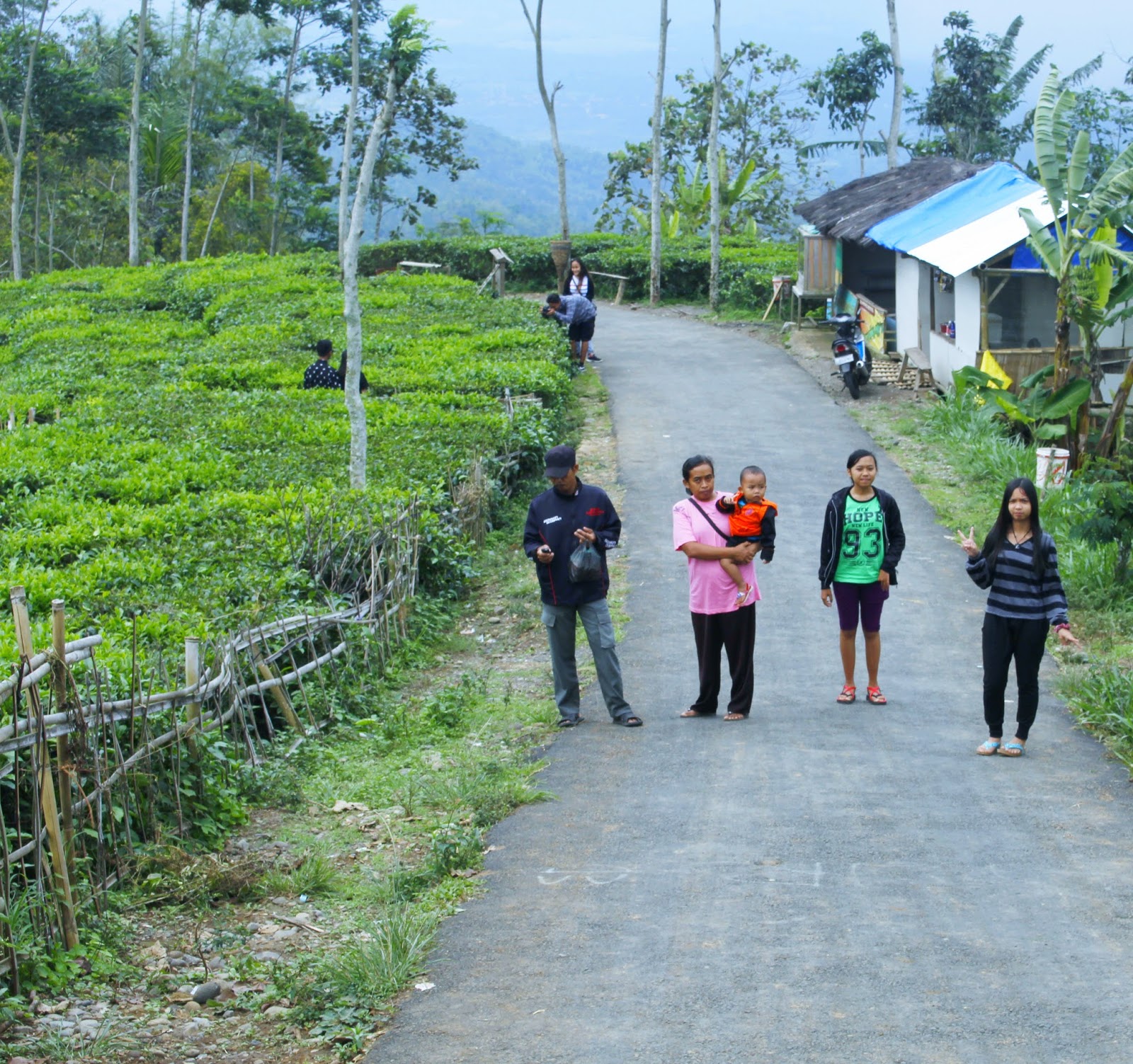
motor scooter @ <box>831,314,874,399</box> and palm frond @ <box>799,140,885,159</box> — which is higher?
palm frond @ <box>799,140,885,159</box>

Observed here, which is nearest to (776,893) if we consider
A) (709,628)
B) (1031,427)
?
(709,628)

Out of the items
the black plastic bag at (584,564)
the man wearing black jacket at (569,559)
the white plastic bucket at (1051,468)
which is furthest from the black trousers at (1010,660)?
the white plastic bucket at (1051,468)

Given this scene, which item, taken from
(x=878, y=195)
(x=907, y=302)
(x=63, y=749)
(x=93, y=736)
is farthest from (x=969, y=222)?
(x=63, y=749)

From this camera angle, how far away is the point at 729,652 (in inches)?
319

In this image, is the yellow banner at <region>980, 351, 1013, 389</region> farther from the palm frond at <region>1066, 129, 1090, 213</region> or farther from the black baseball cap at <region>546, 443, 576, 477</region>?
the black baseball cap at <region>546, 443, 576, 477</region>

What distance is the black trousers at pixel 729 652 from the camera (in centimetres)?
796

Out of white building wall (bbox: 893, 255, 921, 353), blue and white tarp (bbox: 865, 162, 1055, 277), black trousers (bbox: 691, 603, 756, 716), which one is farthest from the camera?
white building wall (bbox: 893, 255, 921, 353)

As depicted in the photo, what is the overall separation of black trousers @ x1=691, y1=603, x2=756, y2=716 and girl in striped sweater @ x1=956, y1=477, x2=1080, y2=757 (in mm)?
1351

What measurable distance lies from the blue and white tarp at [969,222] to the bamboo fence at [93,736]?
41.8 ft

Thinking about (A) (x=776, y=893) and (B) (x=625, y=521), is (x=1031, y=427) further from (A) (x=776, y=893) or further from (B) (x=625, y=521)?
(A) (x=776, y=893)

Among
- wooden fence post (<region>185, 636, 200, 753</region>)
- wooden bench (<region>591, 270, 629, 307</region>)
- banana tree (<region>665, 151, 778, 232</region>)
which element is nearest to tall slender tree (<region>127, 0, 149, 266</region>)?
wooden bench (<region>591, 270, 629, 307</region>)

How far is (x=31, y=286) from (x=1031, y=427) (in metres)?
Answer: 25.0

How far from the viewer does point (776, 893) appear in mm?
5562

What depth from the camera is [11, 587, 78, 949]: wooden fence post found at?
5.00 m
